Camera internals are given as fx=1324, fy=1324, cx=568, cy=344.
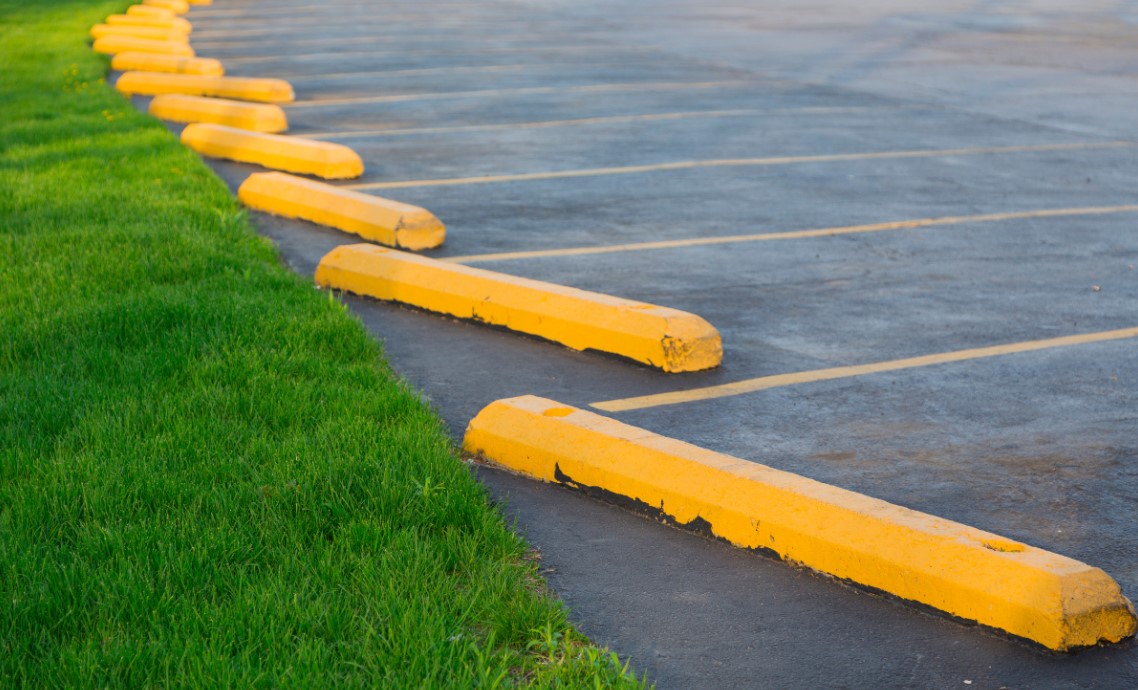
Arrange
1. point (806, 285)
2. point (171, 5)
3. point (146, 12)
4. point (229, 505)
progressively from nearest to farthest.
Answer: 1. point (229, 505)
2. point (806, 285)
3. point (146, 12)
4. point (171, 5)

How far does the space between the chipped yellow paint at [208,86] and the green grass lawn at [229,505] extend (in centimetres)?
762

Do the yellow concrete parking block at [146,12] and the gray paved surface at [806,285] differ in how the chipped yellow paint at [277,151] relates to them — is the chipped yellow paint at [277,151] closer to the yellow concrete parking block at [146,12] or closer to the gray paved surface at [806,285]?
the gray paved surface at [806,285]

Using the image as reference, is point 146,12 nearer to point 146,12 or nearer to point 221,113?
point 146,12

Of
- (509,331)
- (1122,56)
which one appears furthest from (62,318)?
(1122,56)

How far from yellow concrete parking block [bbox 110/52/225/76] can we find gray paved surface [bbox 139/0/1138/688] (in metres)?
1.35

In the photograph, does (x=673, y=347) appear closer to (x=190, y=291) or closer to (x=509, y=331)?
(x=509, y=331)

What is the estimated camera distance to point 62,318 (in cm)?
594

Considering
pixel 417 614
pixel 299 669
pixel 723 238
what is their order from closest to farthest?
1. pixel 299 669
2. pixel 417 614
3. pixel 723 238

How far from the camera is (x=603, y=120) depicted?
13516mm

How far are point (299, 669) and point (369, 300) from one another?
4.07 metres

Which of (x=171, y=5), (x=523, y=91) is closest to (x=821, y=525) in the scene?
(x=523, y=91)

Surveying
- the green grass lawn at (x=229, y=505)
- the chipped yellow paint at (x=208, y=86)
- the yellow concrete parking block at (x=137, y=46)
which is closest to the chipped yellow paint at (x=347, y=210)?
the green grass lawn at (x=229, y=505)

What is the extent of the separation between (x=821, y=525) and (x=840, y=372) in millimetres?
2042

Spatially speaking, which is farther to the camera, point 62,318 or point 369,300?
point 369,300
